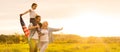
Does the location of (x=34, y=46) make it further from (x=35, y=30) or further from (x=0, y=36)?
(x=0, y=36)

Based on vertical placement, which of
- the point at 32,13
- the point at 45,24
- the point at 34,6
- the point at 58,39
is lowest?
the point at 58,39

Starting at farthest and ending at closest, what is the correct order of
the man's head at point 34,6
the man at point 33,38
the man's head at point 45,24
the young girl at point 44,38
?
the young girl at point 44,38, the man's head at point 45,24, the man at point 33,38, the man's head at point 34,6

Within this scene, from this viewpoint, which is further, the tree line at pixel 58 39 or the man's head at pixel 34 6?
the tree line at pixel 58 39

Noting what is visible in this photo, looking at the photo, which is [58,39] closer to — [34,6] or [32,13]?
[32,13]

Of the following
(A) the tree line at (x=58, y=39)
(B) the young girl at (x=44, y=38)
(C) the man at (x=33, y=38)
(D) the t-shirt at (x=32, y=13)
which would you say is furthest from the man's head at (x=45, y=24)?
(A) the tree line at (x=58, y=39)

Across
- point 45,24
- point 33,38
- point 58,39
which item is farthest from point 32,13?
point 58,39

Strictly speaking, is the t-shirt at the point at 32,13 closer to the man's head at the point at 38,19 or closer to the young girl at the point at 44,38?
the man's head at the point at 38,19

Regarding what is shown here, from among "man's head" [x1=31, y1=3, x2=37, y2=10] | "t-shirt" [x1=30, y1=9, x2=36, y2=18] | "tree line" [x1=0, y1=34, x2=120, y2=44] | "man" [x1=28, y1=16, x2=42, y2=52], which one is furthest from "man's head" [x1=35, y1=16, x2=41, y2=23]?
"tree line" [x1=0, y1=34, x2=120, y2=44]

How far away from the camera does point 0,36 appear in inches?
1741

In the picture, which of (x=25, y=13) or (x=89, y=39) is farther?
(x=89, y=39)

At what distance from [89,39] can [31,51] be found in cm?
3047

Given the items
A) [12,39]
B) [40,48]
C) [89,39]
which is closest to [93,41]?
[89,39]

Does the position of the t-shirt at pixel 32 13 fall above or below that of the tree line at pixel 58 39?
above

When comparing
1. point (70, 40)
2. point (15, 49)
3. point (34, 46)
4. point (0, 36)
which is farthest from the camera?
point (70, 40)
